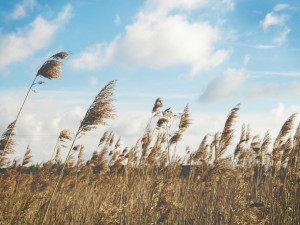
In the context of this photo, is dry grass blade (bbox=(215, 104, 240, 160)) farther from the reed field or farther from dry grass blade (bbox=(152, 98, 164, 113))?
dry grass blade (bbox=(152, 98, 164, 113))

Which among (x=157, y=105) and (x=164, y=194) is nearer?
(x=164, y=194)

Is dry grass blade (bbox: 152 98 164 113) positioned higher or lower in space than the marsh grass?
higher

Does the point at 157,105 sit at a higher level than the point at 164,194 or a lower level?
higher

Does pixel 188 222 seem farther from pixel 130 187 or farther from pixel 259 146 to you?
pixel 259 146

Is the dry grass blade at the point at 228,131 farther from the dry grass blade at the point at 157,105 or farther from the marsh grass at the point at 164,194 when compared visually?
the dry grass blade at the point at 157,105

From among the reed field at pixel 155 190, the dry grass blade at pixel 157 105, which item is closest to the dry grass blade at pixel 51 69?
the reed field at pixel 155 190

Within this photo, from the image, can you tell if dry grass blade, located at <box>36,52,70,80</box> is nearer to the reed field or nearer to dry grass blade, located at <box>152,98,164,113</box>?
the reed field

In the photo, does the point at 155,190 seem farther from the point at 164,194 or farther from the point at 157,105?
the point at 157,105

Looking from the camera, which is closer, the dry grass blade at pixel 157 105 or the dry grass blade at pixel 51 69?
the dry grass blade at pixel 51 69

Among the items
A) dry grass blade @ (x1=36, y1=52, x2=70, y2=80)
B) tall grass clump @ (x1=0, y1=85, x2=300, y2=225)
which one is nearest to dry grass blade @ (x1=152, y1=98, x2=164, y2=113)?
tall grass clump @ (x1=0, y1=85, x2=300, y2=225)

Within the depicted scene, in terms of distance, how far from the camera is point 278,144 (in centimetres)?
690

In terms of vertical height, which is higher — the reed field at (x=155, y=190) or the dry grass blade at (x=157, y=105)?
the dry grass blade at (x=157, y=105)

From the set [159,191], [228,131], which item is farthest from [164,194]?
[228,131]

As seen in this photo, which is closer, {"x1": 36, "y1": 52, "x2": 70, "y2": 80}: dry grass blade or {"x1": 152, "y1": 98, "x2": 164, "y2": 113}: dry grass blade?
{"x1": 36, "y1": 52, "x2": 70, "y2": 80}: dry grass blade
